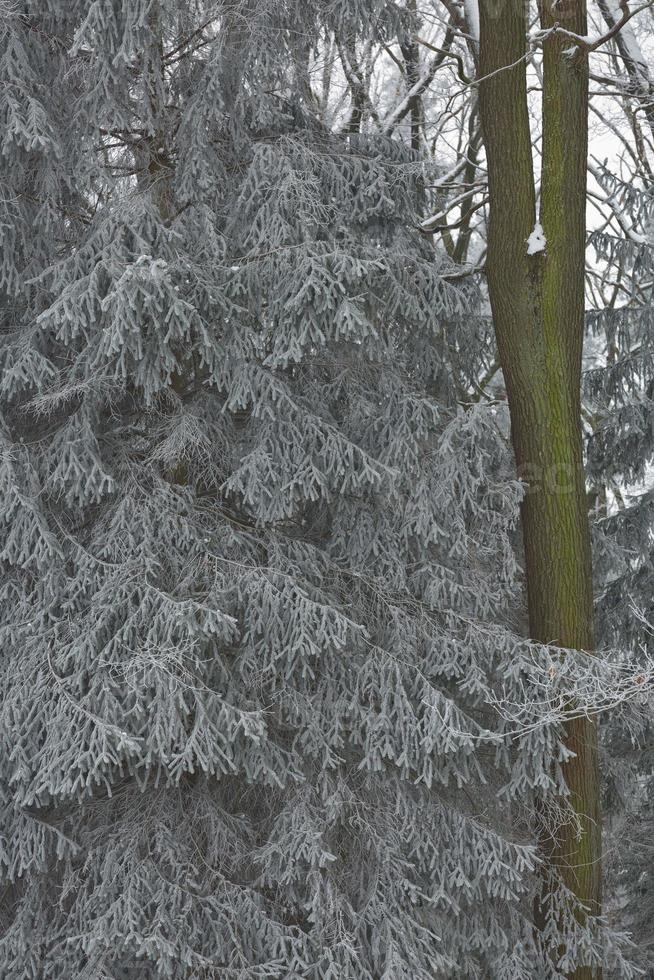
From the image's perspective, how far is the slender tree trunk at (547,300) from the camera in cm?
601

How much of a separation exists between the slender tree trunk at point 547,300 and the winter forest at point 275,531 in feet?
0.07

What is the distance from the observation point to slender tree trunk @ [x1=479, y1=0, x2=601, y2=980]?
6.01m

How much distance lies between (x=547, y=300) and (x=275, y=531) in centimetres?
236

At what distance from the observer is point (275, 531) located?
5297 millimetres

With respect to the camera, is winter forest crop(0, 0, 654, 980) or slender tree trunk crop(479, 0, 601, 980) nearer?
winter forest crop(0, 0, 654, 980)

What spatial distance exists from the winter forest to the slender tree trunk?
2 centimetres

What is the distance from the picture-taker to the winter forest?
4684 millimetres

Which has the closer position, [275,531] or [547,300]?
[275,531]

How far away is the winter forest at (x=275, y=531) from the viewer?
15.4 feet

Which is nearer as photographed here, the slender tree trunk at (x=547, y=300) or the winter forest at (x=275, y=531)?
the winter forest at (x=275, y=531)

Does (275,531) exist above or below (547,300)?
below

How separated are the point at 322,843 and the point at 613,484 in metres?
4.25

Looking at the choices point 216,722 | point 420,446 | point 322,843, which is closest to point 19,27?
point 420,446

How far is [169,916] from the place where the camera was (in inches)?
181
